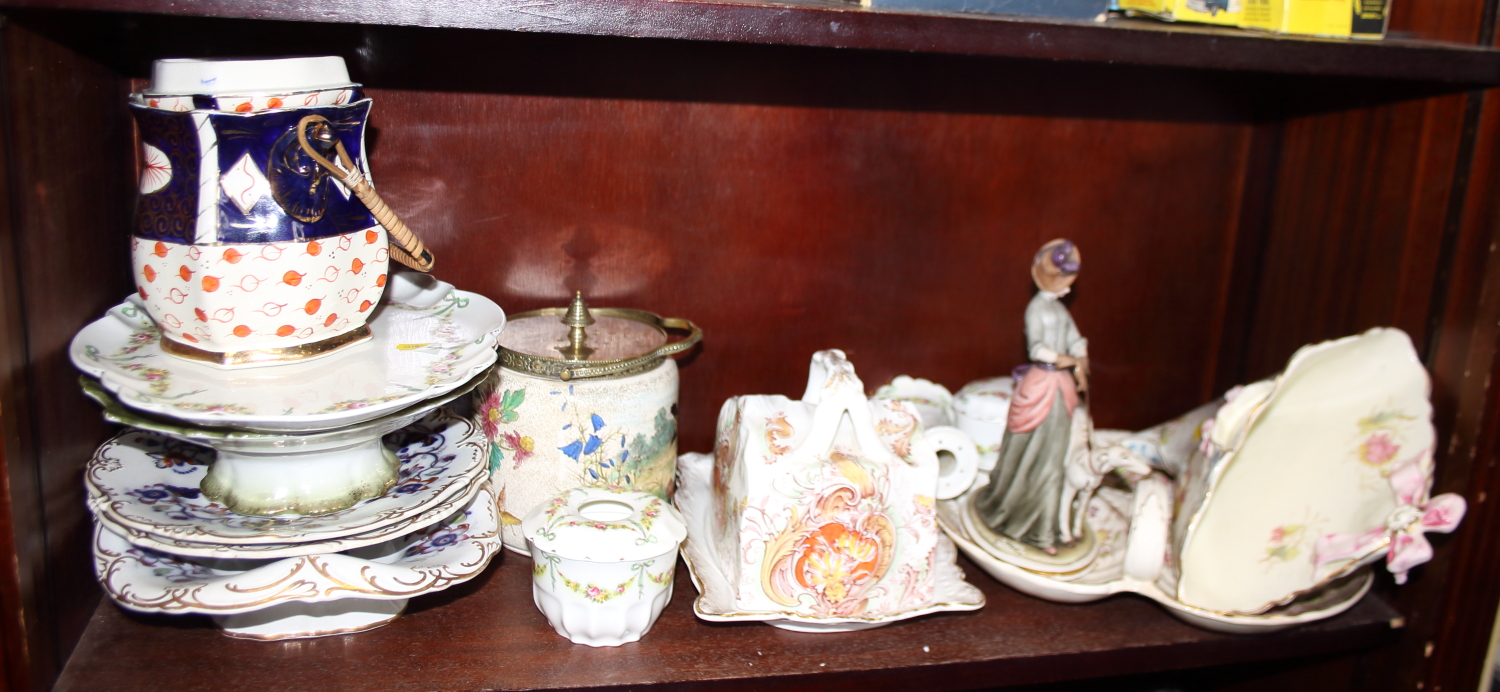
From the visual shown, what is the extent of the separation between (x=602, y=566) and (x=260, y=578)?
204 millimetres

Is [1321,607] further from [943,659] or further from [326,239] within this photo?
[326,239]

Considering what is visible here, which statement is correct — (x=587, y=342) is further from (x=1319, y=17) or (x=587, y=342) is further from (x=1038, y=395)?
(x=1319, y=17)

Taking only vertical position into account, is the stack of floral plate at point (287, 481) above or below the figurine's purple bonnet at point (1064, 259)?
below

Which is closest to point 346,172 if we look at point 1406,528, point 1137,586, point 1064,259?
point 1064,259

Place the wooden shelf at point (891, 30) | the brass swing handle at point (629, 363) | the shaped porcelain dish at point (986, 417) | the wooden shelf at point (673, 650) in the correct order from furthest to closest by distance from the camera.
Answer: the shaped porcelain dish at point (986, 417) → the brass swing handle at point (629, 363) → the wooden shelf at point (673, 650) → the wooden shelf at point (891, 30)

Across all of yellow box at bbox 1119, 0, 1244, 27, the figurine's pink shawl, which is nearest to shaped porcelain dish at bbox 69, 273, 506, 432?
the figurine's pink shawl

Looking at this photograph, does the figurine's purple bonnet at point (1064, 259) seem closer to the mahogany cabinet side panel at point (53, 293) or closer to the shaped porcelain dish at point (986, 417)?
the shaped porcelain dish at point (986, 417)

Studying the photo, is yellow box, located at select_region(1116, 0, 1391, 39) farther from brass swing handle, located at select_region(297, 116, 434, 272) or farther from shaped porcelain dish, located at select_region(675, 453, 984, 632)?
brass swing handle, located at select_region(297, 116, 434, 272)

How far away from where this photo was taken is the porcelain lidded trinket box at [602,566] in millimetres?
677

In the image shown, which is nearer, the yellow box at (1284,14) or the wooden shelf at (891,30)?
the wooden shelf at (891,30)

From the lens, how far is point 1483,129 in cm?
76

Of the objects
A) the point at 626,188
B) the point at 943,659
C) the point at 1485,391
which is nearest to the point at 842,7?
the point at 626,188

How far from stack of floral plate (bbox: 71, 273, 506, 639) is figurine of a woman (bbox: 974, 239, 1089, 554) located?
15.3 inches

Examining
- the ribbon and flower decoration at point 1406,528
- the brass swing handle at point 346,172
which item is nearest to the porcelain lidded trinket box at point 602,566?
the brass swing handle at point 346,172
